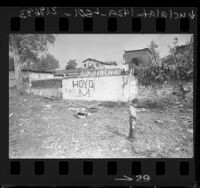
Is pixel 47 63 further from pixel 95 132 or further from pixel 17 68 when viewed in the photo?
pixel 95 132

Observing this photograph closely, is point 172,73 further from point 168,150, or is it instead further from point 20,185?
point 20,185

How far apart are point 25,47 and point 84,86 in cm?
123

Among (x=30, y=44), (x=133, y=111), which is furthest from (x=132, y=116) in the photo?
(x=30, y=44)

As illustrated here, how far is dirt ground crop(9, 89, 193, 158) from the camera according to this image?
19.3 ft

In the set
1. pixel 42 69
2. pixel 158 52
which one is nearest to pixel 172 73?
pixel 158 52

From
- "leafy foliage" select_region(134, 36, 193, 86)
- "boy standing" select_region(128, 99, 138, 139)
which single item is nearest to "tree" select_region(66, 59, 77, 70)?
"leafy foliage" select_region(134, 36, 193, 86)

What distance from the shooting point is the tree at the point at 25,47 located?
19.1 feet

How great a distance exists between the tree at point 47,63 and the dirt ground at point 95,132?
0.61 meters

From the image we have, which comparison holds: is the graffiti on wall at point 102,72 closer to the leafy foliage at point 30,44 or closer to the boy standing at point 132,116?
the boy standing at point 132,116

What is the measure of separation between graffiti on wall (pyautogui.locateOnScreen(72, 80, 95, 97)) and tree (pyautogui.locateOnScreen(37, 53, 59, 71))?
445mm

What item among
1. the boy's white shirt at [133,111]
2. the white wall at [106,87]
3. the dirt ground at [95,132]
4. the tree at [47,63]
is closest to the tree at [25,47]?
the tree at [47,63]

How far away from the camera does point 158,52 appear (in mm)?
5926

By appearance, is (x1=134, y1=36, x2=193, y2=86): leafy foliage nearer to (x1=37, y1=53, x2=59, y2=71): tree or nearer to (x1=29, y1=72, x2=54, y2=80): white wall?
(x1=37, y1=53, x2=59, y2=71): tree

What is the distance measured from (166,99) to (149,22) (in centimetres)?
136
